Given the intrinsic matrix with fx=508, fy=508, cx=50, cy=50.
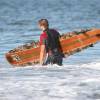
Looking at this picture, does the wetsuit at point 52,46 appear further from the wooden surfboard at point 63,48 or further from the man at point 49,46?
the wooden surfboard at point 63,48

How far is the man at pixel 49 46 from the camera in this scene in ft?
53.2

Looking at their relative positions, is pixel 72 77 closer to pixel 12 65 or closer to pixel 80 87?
pixel 80 87

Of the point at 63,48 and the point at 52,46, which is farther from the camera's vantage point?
the point at 63,48

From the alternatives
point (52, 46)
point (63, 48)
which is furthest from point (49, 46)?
point (63, 48)

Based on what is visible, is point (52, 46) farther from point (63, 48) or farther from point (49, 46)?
point (63, 48)

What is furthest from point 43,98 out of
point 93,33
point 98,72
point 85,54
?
point 85,54

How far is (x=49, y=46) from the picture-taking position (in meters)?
16.5

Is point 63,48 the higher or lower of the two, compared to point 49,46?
lower

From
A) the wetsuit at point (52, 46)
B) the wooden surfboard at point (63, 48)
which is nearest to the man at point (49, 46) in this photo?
the wetsuit at point (52, 46)

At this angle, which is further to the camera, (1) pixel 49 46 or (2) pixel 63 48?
(2) pixel 63 48

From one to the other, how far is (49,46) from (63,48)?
12.8ft

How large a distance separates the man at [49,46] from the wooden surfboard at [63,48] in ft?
10.4

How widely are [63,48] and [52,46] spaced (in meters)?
3.84

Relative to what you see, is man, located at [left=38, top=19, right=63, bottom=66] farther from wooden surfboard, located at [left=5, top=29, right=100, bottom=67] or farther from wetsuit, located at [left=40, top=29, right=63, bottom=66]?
wooden surfboard, located at [left=5, top=29, right=100, bottom=67]
